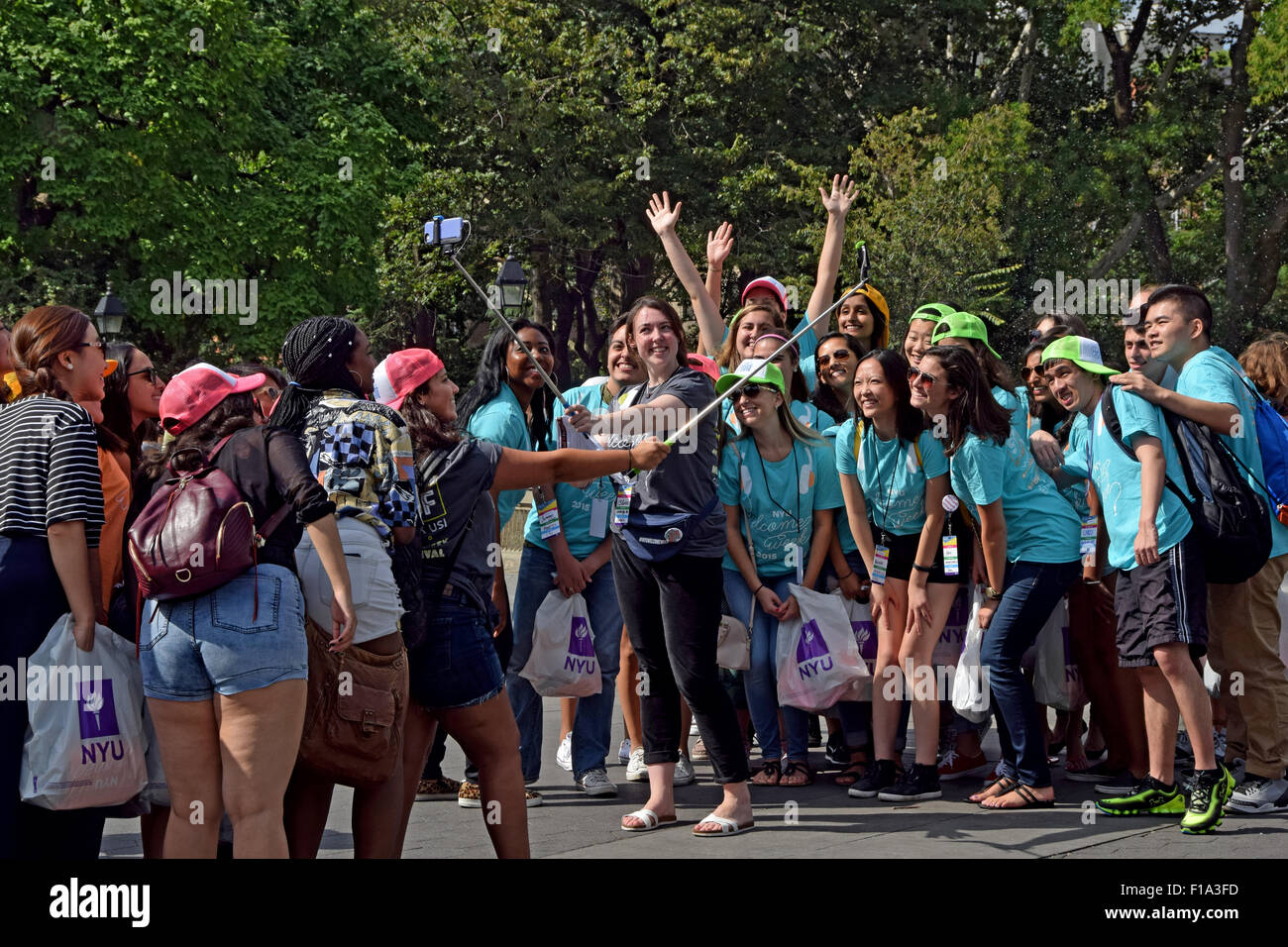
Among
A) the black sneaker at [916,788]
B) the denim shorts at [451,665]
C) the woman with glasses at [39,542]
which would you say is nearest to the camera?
the woman with glasses at [39,542]

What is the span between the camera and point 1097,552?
7.12 meters

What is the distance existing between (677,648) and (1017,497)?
5.42ft

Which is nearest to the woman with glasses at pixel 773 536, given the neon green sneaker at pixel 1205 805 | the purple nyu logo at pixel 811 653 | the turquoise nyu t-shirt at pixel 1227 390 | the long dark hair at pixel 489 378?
the purple nyu logo at pixel 811 653

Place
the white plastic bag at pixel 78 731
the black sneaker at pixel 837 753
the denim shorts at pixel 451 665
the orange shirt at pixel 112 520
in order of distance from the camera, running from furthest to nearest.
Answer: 1. the black sneaker at pixel 837 753
2. the orange shirt at pixel 112 520
3. the denim shorts at pixel 451 665
4. the white plastic bag at pixel 78 731

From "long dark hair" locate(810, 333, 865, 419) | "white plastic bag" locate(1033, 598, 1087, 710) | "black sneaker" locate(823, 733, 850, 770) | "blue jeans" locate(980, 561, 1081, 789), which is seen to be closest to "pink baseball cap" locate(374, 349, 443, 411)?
"blue jeans" locate(980, 561, 1081, 789)

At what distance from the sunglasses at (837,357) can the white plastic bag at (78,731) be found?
4075 mm

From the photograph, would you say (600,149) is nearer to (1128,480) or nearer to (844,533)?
(844,533)

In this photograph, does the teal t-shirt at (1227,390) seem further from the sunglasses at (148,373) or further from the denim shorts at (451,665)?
the sunglasses at (148,373)

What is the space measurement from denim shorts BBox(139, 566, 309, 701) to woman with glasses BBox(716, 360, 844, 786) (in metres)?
2.93

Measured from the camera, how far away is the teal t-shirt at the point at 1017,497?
6410mm

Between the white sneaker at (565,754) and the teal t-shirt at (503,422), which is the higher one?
the teal t-shirt at (503,422)

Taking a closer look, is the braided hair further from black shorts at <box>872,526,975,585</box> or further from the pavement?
black shorts at <box>872,526,975,585</box>

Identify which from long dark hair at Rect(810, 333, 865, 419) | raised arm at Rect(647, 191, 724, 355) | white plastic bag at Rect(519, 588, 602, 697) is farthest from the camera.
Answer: long dark hair at Rect(810, 333, 865, 419)

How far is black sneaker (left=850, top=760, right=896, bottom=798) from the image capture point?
6676 millimetres
